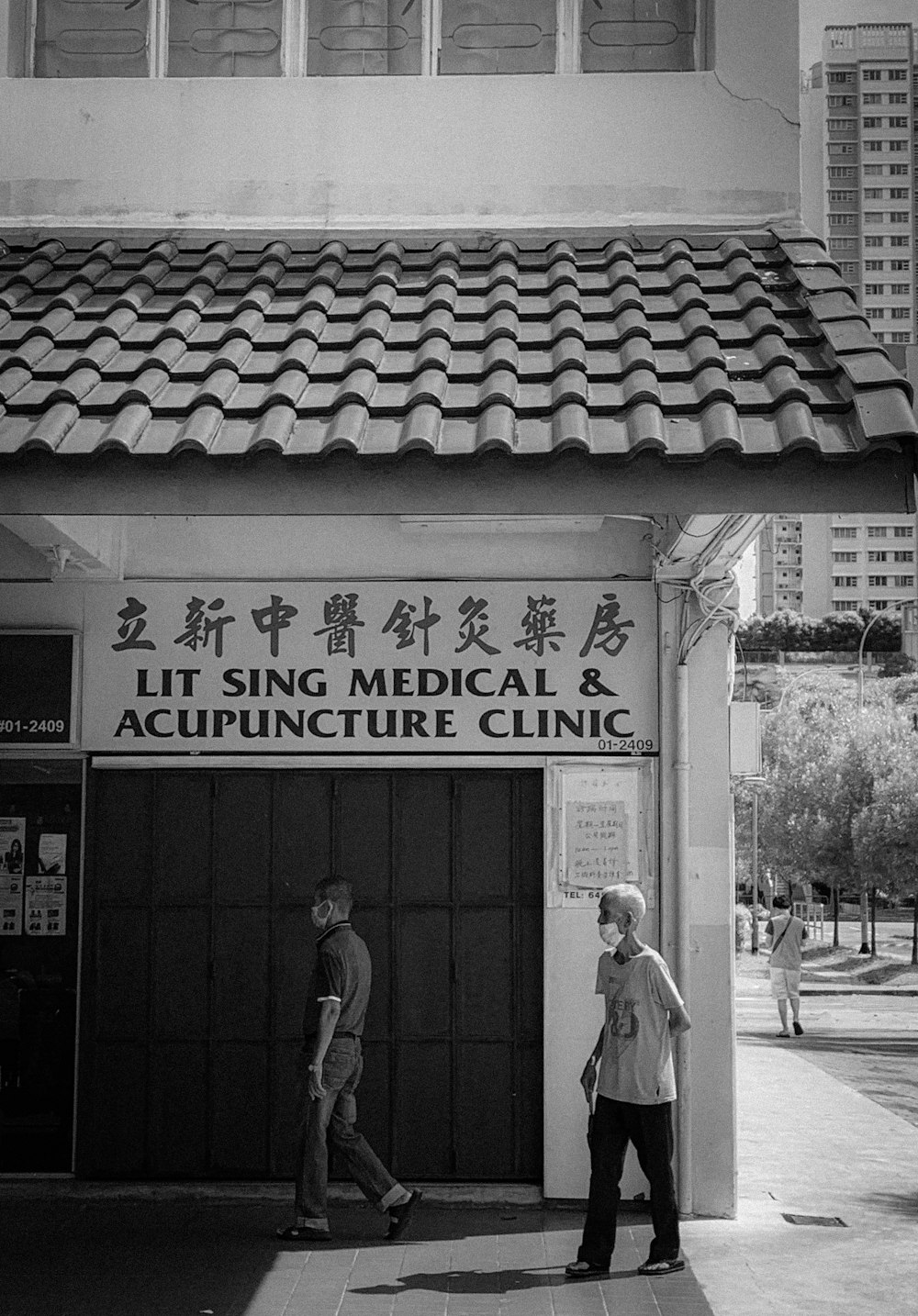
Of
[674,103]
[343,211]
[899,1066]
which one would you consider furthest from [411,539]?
[899,1066]

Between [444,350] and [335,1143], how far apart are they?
4.00m

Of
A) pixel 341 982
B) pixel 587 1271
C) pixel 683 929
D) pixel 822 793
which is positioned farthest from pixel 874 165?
Result: pixel 587 1271

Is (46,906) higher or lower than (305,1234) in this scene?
higher

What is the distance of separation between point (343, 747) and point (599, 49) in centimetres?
414

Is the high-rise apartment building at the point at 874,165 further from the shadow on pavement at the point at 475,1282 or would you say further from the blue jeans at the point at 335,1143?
the shadow on pavement at the point at 475,1282

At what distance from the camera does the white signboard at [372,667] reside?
8.95 meters

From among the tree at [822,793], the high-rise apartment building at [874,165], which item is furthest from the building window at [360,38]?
the high-rise apartment building at [874,165]

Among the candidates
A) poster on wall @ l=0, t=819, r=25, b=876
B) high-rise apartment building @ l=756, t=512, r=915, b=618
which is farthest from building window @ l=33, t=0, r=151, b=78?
high-rise apartment building @ l=756, t=512, r=915, b=618

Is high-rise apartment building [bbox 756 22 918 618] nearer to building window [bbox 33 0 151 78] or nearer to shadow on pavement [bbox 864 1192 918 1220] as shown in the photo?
shadow on pavement [bbox 864 1192 918 1220]

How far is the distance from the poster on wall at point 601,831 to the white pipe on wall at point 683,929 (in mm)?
190

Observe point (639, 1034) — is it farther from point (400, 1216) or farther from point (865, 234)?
point (865, 234)

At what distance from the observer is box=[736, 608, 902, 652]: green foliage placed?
138 metres

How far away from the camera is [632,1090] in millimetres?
7180

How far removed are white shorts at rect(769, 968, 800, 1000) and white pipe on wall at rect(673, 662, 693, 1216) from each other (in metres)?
11.4
